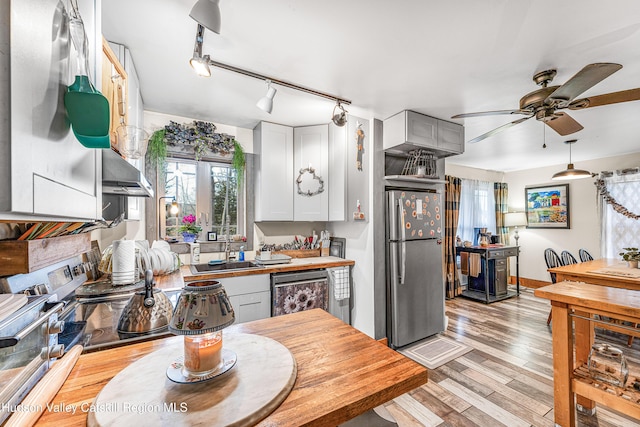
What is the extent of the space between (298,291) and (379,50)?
7.01 feet

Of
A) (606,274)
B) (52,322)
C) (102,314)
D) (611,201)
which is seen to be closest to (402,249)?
(606,274)

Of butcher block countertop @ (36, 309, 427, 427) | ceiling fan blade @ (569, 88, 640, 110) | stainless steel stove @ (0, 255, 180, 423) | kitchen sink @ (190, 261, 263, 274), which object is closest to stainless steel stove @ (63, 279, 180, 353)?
stainless steel stove @ (0, 255, 180, 423)

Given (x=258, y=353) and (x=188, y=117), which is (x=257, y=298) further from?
(x=188, y=117)

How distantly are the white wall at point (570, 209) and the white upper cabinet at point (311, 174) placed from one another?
316 cm

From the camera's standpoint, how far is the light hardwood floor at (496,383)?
1.86 meters

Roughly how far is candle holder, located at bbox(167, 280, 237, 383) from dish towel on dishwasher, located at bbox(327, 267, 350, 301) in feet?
6.92

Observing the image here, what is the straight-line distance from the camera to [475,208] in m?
5.37

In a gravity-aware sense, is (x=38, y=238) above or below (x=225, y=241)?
above

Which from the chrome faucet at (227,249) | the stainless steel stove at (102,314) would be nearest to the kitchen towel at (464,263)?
the chrome faucet at (227,249)

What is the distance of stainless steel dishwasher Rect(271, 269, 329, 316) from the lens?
2562 millimetres

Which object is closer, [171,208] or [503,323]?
[171,208]

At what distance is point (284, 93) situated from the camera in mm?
2273

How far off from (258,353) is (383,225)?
2.16 metres

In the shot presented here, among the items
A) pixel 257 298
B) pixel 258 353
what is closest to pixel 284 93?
pixel 257 298
